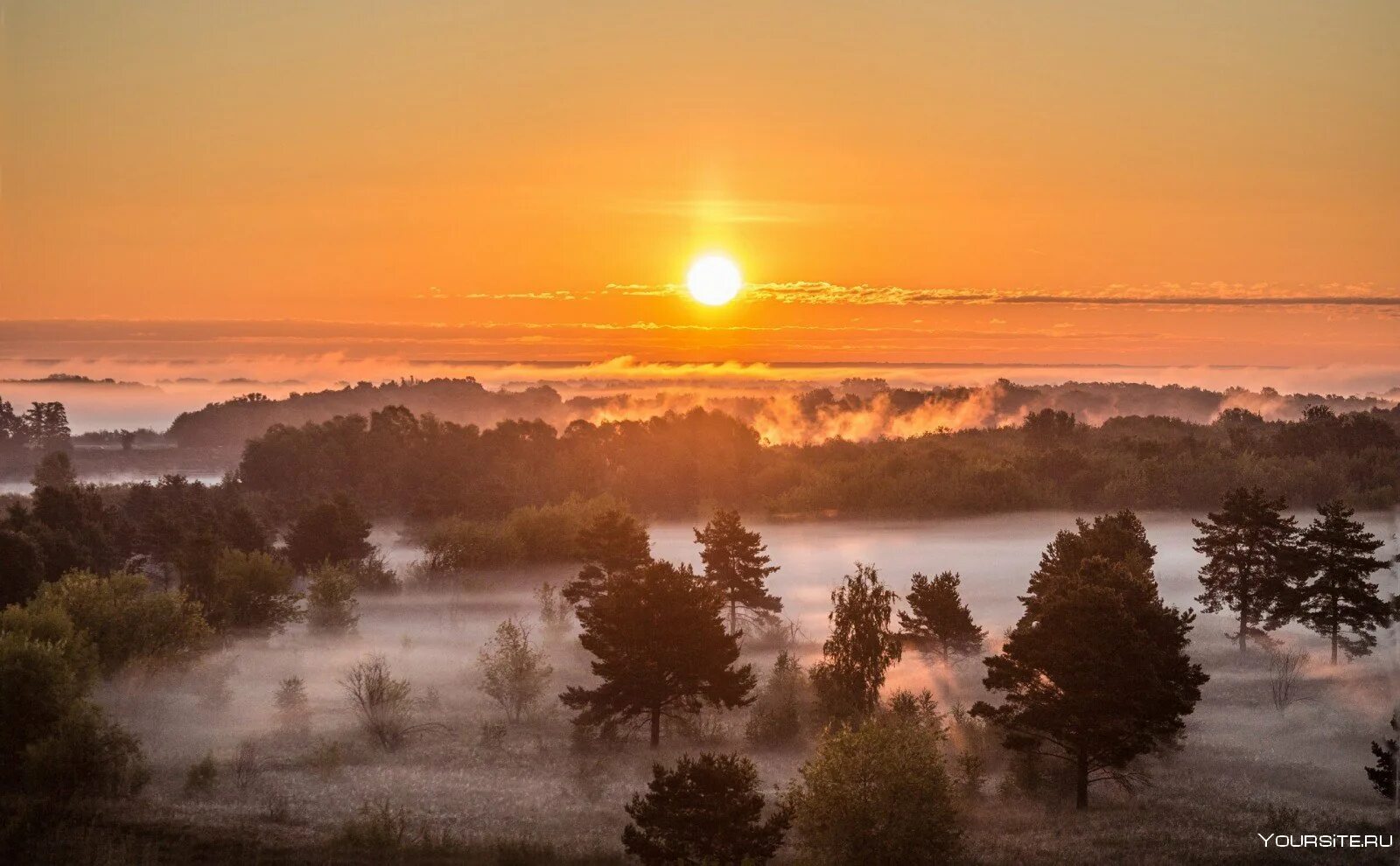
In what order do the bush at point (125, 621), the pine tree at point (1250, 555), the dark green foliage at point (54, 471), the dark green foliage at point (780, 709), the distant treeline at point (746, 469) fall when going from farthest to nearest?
the distant treeline at point (746, 469), the dark green foliage at point (54, 471), the pine tree at point (1250, 555), the bush at point (125, 621), the dark green foliage at point (780, 709)

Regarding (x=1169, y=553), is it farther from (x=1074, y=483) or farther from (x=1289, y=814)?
(x=1289, y=814)

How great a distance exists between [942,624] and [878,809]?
91.7ft

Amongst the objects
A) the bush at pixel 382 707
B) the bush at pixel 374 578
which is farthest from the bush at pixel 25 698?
the bush at pixel 374 578

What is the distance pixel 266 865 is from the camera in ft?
149

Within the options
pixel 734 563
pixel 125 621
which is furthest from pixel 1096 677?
pixel 125 621

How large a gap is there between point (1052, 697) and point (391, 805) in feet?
92.3

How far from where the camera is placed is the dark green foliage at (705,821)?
38500 millimetres

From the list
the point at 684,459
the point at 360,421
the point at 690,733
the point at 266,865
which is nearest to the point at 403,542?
the point at 360,421

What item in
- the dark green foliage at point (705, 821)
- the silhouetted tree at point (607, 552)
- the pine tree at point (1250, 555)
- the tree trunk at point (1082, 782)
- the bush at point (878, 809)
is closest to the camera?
the dark green foliage at point (705, 821)

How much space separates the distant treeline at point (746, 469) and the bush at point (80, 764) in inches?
2803

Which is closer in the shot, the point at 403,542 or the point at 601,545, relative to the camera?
the point at 601,545

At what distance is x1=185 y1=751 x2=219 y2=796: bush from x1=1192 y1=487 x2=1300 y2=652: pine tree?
2155 inches

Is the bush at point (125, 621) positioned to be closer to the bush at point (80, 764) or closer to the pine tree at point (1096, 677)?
the bush at point (80, 764)

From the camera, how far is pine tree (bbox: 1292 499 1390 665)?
65.2 m
